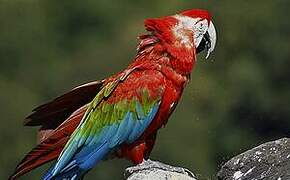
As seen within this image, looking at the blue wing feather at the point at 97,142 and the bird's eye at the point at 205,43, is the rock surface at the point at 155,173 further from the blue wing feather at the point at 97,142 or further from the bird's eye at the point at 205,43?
the bird's eye at the point at 205,43

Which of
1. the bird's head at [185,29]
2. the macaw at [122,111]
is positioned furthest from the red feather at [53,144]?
the bird's head at [185,29]

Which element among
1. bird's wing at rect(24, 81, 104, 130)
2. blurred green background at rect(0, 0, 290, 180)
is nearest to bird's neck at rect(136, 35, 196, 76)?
Result: bird's wing at rect(24, 81, 104, 130)

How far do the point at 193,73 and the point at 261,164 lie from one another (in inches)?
447

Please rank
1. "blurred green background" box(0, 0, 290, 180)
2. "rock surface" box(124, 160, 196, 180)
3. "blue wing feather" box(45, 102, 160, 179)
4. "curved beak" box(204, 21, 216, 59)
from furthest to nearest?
"blurred green background" box(0, 0, 290, 180)
"curved beak" box(204, 21, 216, 59)
"blue wing feather" box(45, 102, 160, 179)
"rock surface" box(124, 160, 196, 180)

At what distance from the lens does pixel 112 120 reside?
15.6 ft

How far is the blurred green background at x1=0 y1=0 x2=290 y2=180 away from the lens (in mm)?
16109

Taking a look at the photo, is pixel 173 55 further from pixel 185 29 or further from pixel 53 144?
pixel 53 144

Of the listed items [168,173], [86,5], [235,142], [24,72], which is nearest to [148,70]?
[168,173]

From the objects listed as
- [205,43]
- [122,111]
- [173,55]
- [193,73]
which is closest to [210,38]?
[205,43]

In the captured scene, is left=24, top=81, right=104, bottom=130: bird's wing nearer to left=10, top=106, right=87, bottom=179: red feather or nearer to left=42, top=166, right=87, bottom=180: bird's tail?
left=10, top=106, right=87, bottom=179: red feather

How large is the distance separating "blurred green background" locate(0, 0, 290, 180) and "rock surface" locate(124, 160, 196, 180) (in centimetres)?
961

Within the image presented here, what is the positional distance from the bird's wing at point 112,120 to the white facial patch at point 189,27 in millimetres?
180

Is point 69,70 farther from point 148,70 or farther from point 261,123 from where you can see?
point 148,70

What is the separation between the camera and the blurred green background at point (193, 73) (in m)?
16.1
